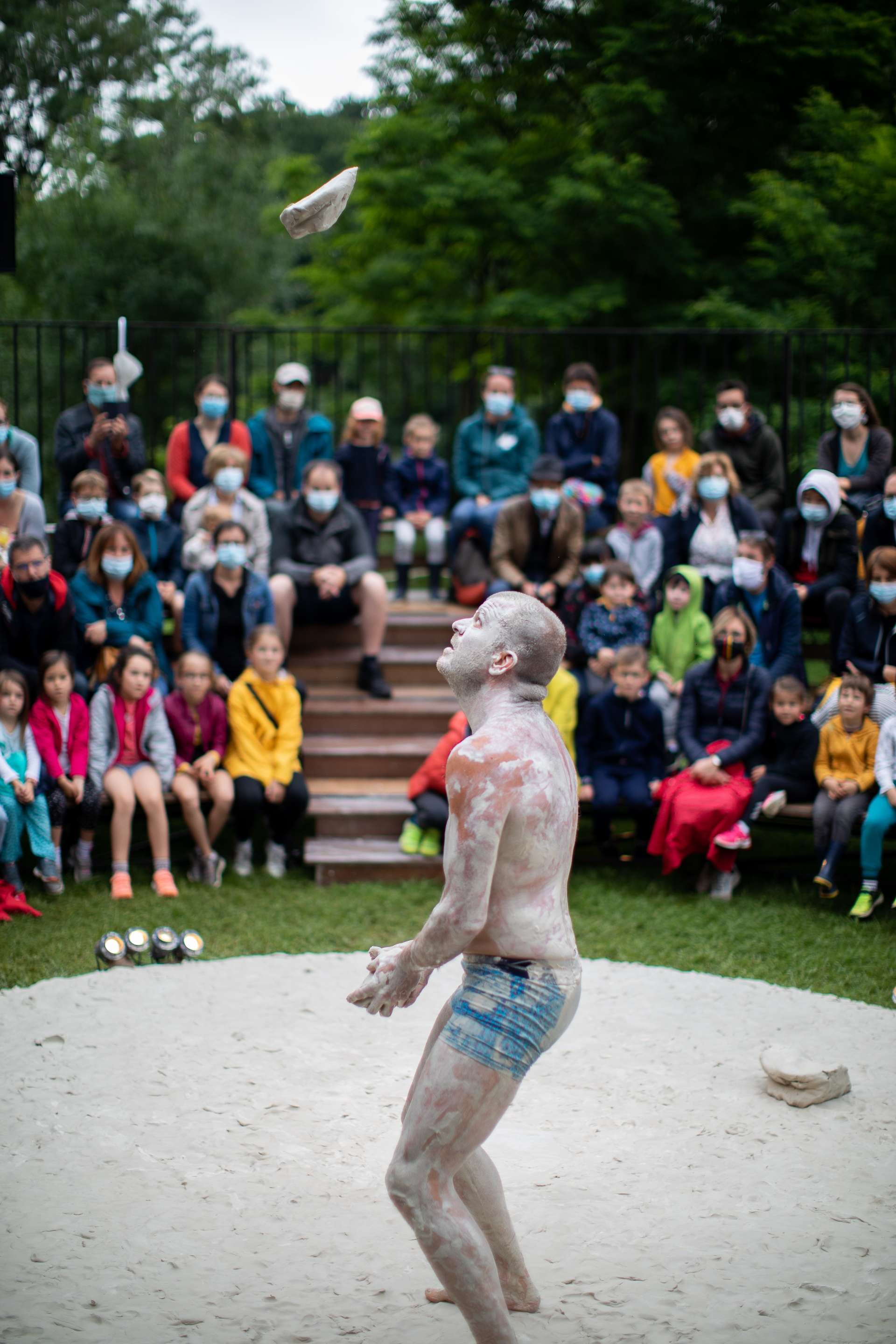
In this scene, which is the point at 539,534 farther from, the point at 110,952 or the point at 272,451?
the point at 110,952

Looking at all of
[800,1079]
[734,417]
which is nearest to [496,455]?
[734,417]

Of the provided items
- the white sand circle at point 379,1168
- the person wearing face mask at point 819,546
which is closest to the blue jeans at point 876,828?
the white sand circle at point 379,1168

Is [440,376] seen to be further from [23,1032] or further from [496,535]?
[23,1032]

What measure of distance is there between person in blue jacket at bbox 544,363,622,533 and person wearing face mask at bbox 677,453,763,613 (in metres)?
0.97

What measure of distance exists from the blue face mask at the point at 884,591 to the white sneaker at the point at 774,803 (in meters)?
1.31

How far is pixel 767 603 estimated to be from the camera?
8641 millimetres

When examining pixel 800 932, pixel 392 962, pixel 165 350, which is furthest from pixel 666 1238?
pixel 165 350

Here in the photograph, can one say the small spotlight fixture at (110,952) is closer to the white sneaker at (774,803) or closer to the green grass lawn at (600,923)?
the green grass lawn at (600,923)

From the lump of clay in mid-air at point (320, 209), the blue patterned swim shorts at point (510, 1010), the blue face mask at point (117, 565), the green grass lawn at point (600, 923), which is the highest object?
the lump of clay in mid-air at point (320, 209)

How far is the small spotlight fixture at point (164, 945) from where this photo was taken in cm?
657

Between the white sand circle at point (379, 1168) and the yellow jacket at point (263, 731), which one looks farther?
the yellow jacket at point (263, 731)

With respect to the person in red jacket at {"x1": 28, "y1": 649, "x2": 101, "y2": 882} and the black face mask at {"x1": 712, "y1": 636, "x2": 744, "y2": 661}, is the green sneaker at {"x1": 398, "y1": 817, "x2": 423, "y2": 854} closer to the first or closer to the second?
the person in red jacket at {"x1": 28, "y1": 649, "x2": 101, "y2": 882}

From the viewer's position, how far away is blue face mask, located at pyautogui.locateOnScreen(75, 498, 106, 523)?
334 inches

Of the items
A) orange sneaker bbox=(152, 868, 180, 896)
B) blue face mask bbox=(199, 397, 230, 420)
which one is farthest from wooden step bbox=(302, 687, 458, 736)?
blue face mask bbox=(199, 397, 230, 420)
